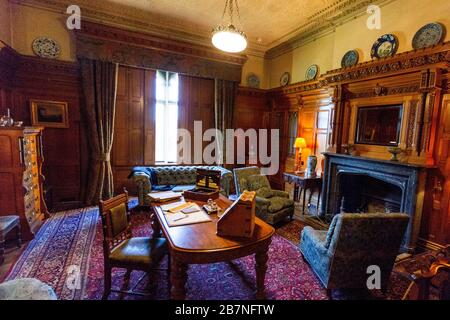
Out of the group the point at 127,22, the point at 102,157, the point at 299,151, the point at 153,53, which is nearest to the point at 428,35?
the point at 299,151

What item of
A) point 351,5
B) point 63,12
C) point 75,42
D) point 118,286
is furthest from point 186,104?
point 118,286

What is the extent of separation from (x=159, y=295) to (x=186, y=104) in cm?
433

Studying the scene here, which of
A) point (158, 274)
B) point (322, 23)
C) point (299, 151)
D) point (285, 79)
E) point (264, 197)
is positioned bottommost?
point (158, 274)

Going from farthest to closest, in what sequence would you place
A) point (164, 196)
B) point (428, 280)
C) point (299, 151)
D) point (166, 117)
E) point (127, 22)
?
point (166, 117)
point (299, 151)
point (127, 22)
point (164, 196)
point (428, 280)

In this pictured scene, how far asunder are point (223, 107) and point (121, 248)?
439cm

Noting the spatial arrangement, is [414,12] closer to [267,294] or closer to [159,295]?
[267,294]

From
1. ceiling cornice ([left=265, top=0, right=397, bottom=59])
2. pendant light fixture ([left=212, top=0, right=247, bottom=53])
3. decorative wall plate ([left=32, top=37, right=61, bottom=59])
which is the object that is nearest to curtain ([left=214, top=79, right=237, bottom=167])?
ceiling cornice ([left=265, top=0, right=397, bottom=59])

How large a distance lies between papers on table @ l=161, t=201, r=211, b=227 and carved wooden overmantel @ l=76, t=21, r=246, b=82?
375 cm

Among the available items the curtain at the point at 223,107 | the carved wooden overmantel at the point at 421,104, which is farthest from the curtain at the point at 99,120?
the carved wooden overmantel at the point at 421,104

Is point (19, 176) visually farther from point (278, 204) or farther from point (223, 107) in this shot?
point (223, 107)

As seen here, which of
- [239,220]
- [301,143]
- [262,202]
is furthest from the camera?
[301,143]

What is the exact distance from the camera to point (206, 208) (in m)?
2.37

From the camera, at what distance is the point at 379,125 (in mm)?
3750

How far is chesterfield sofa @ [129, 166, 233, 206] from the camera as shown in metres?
4.34
